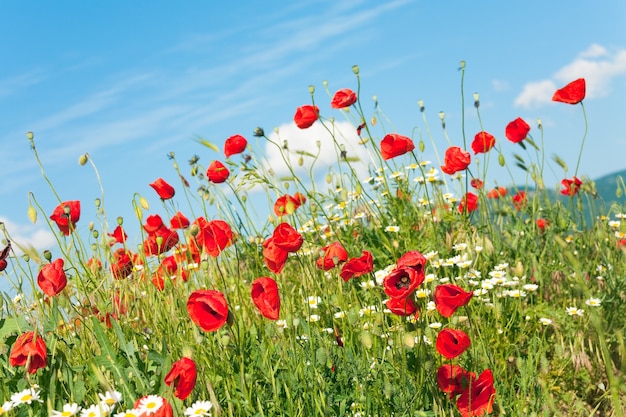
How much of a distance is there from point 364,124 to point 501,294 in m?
1.44

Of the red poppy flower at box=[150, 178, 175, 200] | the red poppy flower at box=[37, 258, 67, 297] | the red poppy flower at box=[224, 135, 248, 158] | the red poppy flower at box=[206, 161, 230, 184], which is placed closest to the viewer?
the red poppy flower at box=[37, 258, 67, 297]

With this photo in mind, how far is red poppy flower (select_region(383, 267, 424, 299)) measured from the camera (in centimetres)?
210

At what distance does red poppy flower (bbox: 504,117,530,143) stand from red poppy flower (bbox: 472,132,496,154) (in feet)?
0.33

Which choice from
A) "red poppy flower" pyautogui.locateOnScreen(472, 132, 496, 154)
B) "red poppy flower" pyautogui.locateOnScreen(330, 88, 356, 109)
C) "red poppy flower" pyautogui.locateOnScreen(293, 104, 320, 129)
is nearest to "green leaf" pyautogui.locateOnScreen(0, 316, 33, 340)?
"red poppy flower" pyautogui.locateOnScreen(293, 104, 320, 129)

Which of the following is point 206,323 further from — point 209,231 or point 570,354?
point 570,354

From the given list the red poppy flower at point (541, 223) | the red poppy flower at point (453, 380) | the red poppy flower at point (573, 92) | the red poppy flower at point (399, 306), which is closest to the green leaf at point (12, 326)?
the red poppy flower at point (399, 306)

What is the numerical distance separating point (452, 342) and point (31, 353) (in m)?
1.40

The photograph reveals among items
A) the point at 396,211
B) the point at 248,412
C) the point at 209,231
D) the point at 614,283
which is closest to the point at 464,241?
the point at 396,211

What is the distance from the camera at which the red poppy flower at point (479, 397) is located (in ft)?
8.18

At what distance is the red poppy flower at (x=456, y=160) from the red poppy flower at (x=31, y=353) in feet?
8.04

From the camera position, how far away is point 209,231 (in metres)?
2.98

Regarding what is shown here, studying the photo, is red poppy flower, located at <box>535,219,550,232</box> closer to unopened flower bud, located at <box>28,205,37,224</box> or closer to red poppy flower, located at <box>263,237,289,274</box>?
red poppy flower, located at <box>263,237,289,274</box>

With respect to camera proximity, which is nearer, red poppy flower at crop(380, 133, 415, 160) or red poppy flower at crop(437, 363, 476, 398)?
red poppy flower at crop(437, 363, 476, 398)

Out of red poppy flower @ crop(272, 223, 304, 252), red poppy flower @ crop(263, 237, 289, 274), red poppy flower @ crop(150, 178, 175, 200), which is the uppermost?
red poppy flower @ crop(150, 178, 175, 200)
